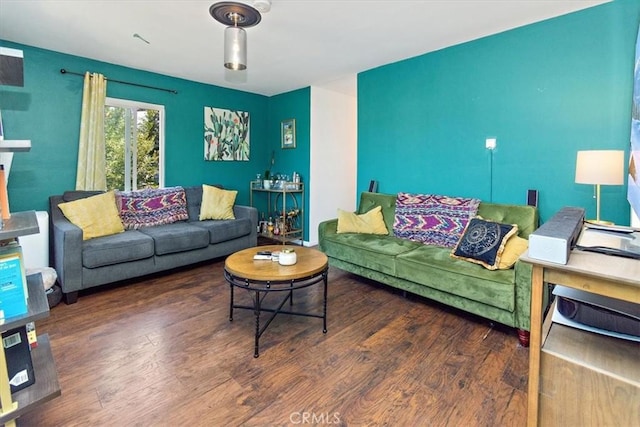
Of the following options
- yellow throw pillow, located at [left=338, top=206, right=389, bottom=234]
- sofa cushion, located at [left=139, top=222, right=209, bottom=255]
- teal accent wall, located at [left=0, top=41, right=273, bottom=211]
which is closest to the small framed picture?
teal accent wall, located at [left=0, top=41, right=273, bottom=211]

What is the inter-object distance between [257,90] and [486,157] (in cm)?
348

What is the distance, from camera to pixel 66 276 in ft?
8.87

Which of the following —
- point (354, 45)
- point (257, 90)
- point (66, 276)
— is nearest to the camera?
point (66, 276)

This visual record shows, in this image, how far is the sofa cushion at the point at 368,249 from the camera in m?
2.87

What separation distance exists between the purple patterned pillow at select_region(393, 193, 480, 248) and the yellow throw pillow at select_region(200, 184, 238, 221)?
2.08 m

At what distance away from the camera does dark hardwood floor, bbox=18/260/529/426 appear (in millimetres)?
1536

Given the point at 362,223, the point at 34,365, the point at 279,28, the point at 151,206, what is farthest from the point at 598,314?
the point at 151,206

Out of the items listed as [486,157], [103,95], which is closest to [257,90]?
[103,95]

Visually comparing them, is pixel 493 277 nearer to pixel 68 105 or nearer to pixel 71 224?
pixel 71 224

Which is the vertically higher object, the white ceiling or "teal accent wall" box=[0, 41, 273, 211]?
the white ceiling

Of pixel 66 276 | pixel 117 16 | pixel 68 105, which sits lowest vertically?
pixel 66 276

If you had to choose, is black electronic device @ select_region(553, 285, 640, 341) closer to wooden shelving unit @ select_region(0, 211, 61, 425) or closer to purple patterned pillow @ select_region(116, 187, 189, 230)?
wooden shelving unit @ select_region(0, 211, 61, 425)

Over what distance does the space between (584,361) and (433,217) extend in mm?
2186

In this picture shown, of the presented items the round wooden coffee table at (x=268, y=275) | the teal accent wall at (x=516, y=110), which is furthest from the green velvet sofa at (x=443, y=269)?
the round wooden coffee table at (x=268, y=275)
